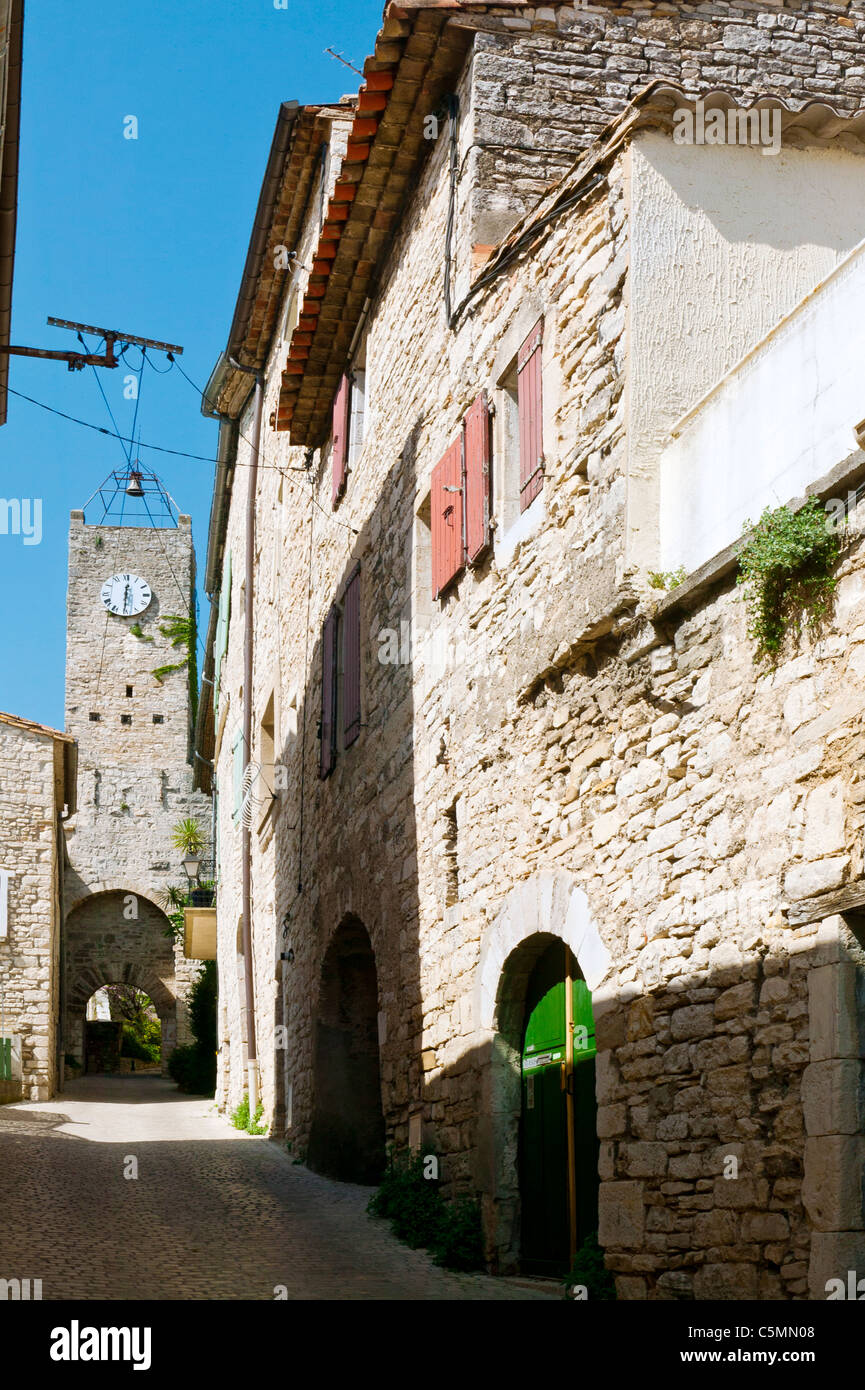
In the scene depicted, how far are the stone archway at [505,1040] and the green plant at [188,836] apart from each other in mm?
23784

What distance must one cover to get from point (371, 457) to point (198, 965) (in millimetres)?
19601

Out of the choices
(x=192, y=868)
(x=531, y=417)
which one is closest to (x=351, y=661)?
(x=531, y=417)

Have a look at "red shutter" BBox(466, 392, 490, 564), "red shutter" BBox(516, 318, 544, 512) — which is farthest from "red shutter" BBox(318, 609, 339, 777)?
"red shutter" BBox(516, 318, 544, 512)

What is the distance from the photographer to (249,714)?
1741 cm

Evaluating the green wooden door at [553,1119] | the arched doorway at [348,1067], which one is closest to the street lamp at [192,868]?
the arched doorway at [348,1067]

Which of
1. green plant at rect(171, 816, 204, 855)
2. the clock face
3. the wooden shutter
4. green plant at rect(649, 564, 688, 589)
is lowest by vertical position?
green plant at rect(649, 564, 688, 589)

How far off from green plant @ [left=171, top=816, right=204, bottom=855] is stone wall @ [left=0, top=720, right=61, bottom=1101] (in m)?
11.5

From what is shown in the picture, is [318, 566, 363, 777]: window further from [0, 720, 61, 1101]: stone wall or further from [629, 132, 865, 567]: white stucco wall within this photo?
[0, 720, 61, 1101]: stone wall

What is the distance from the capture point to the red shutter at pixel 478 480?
8.04m

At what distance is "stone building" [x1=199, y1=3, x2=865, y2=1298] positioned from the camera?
5117mm

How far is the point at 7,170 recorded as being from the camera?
9953mm

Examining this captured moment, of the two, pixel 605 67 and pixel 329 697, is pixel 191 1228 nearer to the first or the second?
pixel 329 697

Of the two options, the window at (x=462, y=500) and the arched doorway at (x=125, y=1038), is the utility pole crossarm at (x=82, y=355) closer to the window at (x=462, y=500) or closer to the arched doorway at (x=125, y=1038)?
the window at (x=462, y=500)
